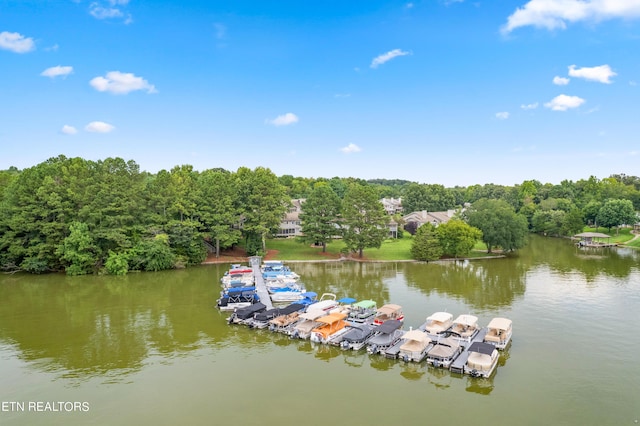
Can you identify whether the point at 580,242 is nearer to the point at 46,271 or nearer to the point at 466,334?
the point at 466,334

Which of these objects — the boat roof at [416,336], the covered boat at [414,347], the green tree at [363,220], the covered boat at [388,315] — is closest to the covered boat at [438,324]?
the covered boat at [414,347]

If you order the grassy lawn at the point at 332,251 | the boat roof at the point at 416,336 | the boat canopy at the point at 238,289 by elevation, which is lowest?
the boat roof at the point at 416,336

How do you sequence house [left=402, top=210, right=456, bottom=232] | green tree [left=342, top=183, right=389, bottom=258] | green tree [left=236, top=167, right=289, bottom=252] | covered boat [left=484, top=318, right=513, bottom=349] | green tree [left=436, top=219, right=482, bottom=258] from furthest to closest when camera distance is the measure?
1. house [left=402, top=210, right=456, bottom=232]
2. green tree [left=236, top=167, right=289, bottom=252]
3. green tree [left=342, top=183, right=389, bottom=258]
4. green tree [left=436, top=219, right=482, bottom=258]
5. covered boat [left=484, top=318, right=513, bottom=349]

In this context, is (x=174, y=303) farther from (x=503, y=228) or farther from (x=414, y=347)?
(x=503, y=228)

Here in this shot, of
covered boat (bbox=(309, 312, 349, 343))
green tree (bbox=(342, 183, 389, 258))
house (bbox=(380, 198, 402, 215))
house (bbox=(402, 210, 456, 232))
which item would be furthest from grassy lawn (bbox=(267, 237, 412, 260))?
house (bbox=(380, 198, 402, 215))

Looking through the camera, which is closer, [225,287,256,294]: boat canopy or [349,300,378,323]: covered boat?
[349,300,378,323]: covered boat

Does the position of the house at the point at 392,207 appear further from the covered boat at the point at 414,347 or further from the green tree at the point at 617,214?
the covered boat at the point at 414,347

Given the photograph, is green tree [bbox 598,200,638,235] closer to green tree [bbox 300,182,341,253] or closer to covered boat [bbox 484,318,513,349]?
green tree [bbox 300,182,341,253]
